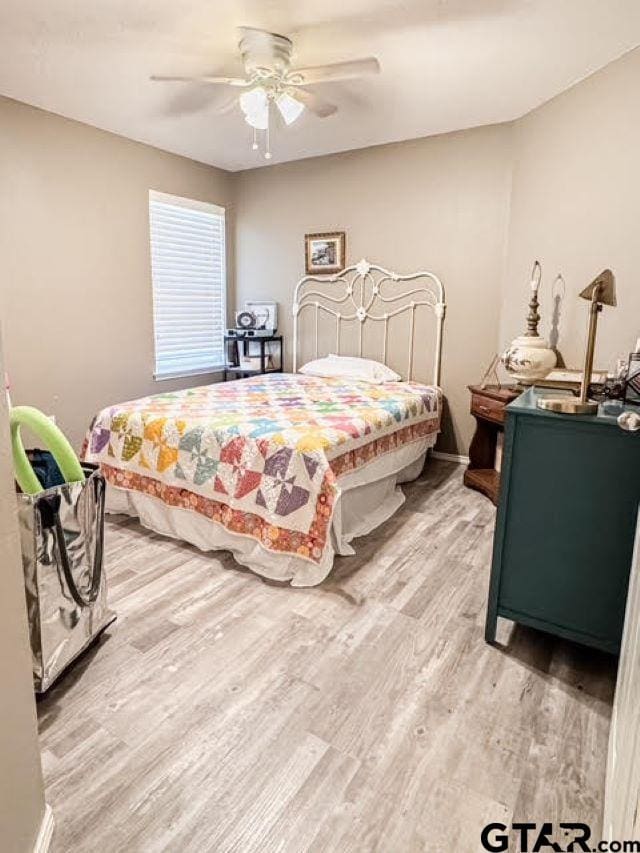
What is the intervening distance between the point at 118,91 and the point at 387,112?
67.1 inches

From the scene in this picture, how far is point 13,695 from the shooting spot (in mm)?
1008

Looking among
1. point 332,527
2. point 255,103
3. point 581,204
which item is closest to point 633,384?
point 332,527

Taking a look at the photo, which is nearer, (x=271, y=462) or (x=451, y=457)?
(x=271, y=462)

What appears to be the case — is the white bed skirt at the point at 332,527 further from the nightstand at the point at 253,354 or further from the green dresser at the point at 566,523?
the nightstand at the point at 253,354

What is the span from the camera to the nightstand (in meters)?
4.71

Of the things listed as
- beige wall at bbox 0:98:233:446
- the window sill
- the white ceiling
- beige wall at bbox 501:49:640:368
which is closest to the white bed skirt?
beige wall at bbox 0:98:233:446

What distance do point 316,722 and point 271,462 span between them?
44.1 inches

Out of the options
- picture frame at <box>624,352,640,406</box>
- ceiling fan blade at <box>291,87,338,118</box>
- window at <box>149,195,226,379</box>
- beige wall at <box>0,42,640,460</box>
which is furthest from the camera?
window at <box>149,195,226,379</box>

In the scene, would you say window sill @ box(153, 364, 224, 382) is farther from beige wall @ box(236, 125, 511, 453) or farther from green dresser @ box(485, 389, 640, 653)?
green dresser @ box(485, 389, 640, 653)

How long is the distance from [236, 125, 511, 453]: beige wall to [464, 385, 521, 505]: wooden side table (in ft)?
1.37

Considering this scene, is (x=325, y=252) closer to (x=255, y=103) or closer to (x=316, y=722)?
(x=255, y=103)

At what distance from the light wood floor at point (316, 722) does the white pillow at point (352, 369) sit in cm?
204

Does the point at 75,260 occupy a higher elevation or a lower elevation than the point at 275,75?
lower

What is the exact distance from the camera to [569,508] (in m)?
1.66
